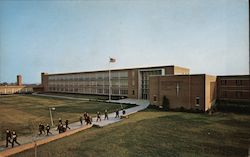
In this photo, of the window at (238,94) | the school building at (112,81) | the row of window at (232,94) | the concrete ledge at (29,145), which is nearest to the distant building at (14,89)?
the school building at (112,81)

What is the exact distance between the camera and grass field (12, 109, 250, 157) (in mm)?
14703

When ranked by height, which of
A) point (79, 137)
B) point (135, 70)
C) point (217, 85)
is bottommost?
point (79, 137)

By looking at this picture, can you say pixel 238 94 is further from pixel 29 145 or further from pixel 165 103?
pixel 29 145

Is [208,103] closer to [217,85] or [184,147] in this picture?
[217,85]

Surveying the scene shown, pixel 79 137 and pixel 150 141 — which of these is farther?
pixel 79 137

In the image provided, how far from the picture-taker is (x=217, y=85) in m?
43.3

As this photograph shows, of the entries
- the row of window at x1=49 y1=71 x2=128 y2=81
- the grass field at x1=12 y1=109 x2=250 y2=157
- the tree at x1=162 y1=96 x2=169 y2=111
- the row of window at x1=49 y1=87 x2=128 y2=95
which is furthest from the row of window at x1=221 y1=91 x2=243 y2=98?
the row of window at x1=49 y1=71 x2=128 y2=81

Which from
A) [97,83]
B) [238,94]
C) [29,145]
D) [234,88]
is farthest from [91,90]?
[29,145]

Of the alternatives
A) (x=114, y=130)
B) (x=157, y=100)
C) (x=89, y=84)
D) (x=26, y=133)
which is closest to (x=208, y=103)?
(x=157, y=100)

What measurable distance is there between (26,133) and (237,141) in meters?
21.5

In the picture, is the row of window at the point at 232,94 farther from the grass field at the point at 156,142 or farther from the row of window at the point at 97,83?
the row of window at the point at 97,83

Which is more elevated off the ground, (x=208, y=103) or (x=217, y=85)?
(x=217, y=85)

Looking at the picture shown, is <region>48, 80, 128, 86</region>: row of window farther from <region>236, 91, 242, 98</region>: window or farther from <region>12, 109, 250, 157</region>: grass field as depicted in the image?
<region>12, 109, 250, 157</region>: grass field

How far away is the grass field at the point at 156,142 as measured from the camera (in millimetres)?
14703
